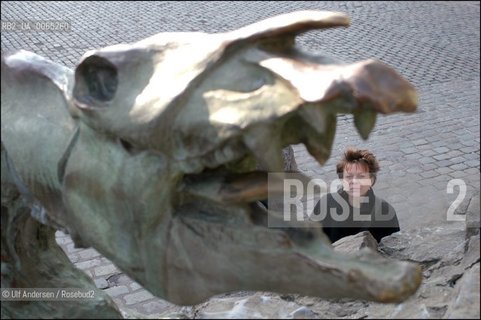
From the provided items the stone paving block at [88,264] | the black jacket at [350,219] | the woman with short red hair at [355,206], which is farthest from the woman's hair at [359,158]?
the stone paving block at [88,264]

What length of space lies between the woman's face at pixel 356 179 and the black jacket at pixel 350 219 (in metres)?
0.08

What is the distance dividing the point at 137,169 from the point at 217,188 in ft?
0.76

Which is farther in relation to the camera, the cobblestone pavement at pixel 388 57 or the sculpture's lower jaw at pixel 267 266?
the cobblestone pavement at pixel 388 57

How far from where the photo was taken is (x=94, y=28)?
10219mm

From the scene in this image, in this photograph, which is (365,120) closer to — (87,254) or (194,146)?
(194,146)

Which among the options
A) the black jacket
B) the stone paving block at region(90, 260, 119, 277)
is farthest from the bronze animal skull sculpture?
the stone paving block at region(90, 260, 119, 277)

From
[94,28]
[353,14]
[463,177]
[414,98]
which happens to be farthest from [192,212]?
[353,14]

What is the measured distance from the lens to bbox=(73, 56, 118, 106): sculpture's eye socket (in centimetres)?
182

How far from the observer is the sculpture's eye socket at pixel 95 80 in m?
1.82

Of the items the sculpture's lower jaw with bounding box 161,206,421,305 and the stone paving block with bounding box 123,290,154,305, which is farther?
the stone paving block with bounding box 123,290,154,305

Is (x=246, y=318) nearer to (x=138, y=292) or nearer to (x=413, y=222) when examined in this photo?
(x=138, y=292)
